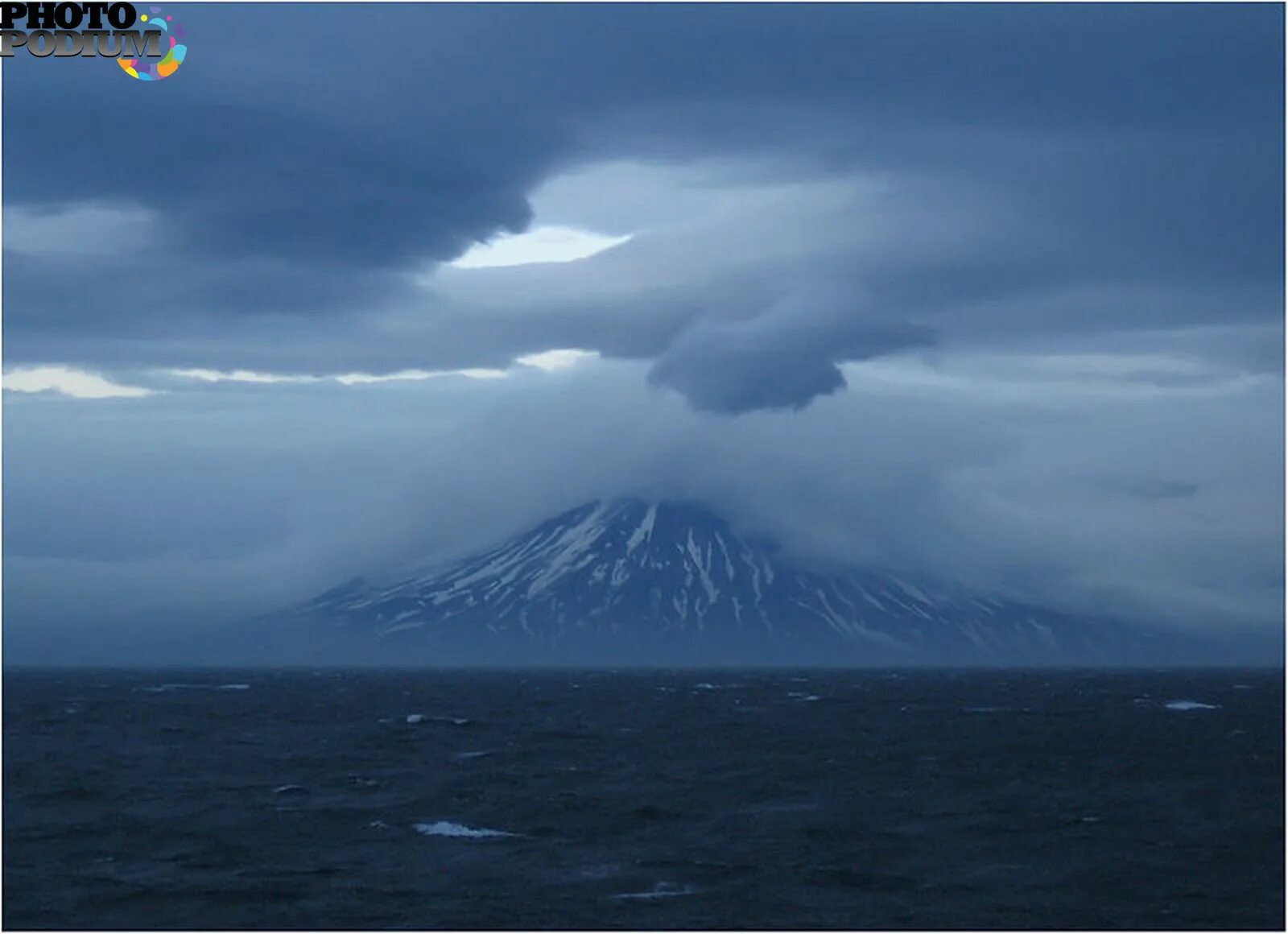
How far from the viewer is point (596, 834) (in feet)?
237

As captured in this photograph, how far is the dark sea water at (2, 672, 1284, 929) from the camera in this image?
2272 inches

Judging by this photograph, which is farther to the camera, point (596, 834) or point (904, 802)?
point (904, 802)

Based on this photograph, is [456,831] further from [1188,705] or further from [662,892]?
[1188,705]

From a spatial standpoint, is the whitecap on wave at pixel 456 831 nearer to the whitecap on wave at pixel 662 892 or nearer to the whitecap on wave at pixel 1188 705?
the whitecap on wave at pixel 662 892

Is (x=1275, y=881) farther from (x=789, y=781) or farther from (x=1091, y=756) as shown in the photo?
(x=1091, y=756)

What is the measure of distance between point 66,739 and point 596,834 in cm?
6631

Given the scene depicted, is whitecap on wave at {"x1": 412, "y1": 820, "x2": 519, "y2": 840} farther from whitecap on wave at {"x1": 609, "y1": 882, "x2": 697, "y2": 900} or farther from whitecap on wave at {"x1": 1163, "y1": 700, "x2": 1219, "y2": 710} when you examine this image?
whitecap on wave at {"x1": 1163, "y1": 700, "x2": 1219, "y2": 710}

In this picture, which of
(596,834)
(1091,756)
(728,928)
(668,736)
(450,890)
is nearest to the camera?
(728,928)

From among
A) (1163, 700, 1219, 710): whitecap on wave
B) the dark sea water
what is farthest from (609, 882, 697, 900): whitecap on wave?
(1163, 700, 1219, 710): whitecap on wave

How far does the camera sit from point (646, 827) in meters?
74.3

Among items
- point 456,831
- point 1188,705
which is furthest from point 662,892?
point 1188,705

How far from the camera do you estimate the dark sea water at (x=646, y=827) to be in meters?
57.7

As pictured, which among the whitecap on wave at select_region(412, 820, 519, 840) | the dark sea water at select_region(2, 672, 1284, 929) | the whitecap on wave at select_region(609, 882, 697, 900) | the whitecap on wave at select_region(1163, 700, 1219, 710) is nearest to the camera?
the dark sea water at select_region(2, 672, 1284, 929)

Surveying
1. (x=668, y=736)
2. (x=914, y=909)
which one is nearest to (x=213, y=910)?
(x=914, y=909)
